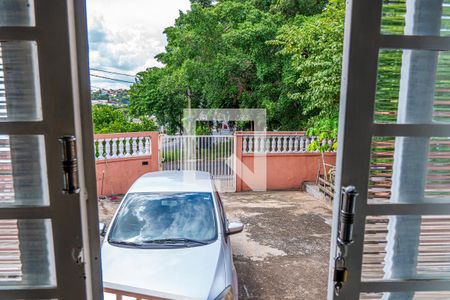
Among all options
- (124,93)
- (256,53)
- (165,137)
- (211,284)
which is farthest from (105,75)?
(211,284)

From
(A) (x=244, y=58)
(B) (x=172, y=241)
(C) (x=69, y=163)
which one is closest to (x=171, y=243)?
(B) (x=172, y=241)

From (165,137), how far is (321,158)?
3.30 meters

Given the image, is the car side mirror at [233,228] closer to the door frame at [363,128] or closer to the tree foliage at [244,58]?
the door frame at [363,128]

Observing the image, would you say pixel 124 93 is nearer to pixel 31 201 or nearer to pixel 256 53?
pixel 256 53

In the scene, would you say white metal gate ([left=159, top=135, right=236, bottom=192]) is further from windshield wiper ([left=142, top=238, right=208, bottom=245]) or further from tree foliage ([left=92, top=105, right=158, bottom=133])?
windshield wiper ([left=142, top=238, right=208, bottom=245])

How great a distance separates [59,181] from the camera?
0.82 meters

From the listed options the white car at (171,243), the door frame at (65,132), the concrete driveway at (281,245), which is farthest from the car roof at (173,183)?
the door frame at (65,132)

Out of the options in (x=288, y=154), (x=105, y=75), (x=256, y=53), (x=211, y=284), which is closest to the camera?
(x=211, y=284)

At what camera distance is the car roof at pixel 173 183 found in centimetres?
291

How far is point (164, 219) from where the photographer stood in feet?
8.45

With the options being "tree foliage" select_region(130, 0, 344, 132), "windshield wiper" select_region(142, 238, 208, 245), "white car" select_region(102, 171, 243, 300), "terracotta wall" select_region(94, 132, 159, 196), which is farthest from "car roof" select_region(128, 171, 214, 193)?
"tree foliage" select_region(130, 0, 344, 132)

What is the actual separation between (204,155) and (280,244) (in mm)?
3170

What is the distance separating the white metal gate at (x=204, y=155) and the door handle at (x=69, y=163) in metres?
5.85

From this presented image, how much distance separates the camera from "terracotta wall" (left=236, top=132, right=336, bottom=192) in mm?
6617
